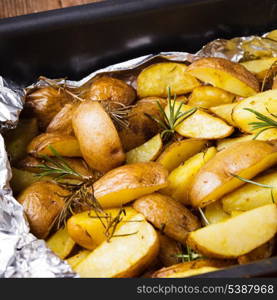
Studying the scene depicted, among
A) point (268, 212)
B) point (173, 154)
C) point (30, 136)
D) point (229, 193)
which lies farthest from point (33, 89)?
point (268, 212)

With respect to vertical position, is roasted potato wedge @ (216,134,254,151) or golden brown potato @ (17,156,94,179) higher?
roasted potato wedge @ (216,134,254,151)

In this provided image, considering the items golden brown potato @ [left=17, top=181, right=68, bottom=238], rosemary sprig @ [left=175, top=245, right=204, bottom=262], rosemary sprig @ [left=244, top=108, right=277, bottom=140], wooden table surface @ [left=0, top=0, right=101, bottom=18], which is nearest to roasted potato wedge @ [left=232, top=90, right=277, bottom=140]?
rosemary sprig @ [left=244, top=108, right=277, bottom=140]

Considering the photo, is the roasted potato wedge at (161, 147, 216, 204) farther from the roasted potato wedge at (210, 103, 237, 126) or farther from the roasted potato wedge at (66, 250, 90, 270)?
the roasted potato wedge at (66, 250, 90, 270)

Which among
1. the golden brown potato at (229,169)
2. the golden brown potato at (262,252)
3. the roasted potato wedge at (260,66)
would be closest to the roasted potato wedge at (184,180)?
the golden brown potato at (229,169)

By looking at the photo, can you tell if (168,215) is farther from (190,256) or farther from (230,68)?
(230,68)

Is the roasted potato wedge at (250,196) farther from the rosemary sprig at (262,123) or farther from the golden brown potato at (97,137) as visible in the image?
the golden brown potato at (97,137)

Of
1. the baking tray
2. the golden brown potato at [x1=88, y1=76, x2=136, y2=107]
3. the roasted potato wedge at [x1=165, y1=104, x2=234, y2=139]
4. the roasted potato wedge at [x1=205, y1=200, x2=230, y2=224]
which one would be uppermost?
the baking tray

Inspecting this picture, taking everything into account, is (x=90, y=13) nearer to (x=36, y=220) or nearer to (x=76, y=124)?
(x=76, y=124)

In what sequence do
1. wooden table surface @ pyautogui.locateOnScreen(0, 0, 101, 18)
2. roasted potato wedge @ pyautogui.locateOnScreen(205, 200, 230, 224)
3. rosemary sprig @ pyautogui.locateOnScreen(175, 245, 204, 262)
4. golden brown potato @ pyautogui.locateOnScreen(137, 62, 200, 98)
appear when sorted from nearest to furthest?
rosemary sprig @ pyautogui.locateOnScreen(175, 245, 204, 262)
roasted potato wedge @ pyautogui.locateOnScreen(205, 200, 230, 224)
golden brown potato @ pyautogui.locateOnScreen(137, 62, 200, 98)
wooden table surface @ pyautogui.locateOnScreen(0, 0, 101, 18)

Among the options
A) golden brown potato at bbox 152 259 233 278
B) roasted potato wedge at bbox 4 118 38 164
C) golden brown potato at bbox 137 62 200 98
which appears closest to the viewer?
golden brown potato at bbox 152 259 233 278
